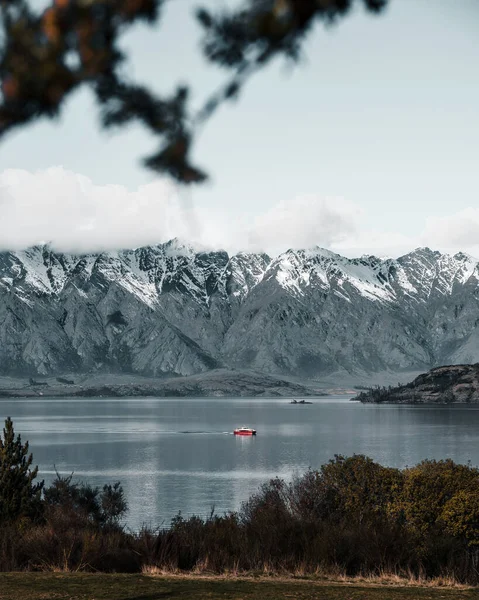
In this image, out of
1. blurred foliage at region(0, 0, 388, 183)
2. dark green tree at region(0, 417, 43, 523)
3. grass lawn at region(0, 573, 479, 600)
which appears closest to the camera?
blurred foliage at region(0, 0, 388, 183)

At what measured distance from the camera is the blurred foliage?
5727mm

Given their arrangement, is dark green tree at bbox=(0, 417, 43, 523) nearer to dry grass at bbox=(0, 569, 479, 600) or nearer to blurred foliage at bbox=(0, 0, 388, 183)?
dry grass at bbox=(0, 569, 479, 600)

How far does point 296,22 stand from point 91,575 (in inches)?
800

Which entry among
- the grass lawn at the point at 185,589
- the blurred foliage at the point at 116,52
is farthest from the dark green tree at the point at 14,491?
the blurred foliage at the point at 116,52

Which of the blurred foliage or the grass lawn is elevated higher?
the blurred foliage

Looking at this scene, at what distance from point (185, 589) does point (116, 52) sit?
1726 centimetres

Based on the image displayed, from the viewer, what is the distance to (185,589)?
20844 mm

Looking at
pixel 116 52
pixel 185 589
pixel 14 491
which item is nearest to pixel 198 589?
pixel 185 589

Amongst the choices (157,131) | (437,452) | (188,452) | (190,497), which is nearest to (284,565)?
(157,131)

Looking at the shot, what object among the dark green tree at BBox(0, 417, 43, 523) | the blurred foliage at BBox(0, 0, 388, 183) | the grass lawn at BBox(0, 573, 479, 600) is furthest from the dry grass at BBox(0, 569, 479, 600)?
the dark green tree at BBox(0, 417, 43, 523)

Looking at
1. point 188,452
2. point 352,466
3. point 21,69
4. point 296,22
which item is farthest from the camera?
point 188,452

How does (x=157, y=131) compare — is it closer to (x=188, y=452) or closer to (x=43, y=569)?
(x=43, y=569)

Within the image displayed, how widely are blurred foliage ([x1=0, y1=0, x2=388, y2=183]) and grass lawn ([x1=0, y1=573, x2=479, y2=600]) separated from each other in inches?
602

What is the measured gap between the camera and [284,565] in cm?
2564
